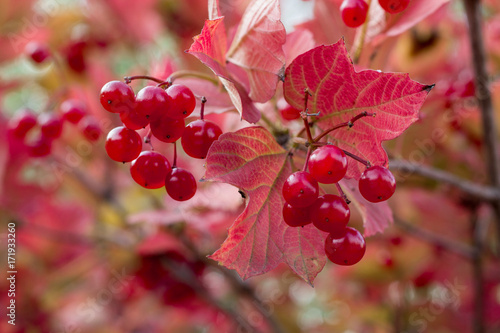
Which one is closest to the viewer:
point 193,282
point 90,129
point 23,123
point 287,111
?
point 287,111

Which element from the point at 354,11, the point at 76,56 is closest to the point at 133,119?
the point at 354,11

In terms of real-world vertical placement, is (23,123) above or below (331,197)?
below

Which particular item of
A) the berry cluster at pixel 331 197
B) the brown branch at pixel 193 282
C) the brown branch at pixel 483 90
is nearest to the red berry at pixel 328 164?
the berry cluster at pixel 331 197

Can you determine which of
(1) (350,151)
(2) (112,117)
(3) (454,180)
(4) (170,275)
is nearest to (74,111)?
(2) (112,117)

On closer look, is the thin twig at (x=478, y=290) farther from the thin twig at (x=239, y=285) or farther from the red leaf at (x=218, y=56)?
the red leaf at (x=218, y=56)

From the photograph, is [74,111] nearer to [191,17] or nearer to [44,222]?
[44,222]

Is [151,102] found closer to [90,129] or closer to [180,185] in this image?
[180,185]
